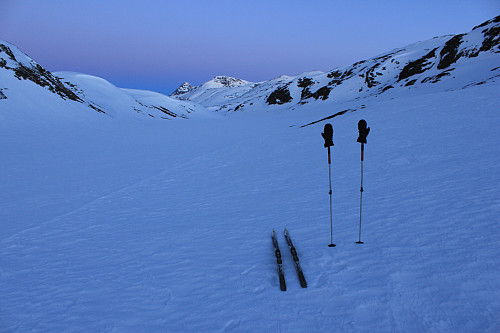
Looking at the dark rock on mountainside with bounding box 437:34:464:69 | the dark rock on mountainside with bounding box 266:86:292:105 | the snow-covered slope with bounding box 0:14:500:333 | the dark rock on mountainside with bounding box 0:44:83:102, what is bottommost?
the snow-covered slope with bounding box 0:14:500:333

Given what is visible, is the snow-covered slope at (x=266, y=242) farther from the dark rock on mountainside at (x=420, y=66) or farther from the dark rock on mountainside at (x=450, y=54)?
the dark rock on mountainside at (x=420, y=66)

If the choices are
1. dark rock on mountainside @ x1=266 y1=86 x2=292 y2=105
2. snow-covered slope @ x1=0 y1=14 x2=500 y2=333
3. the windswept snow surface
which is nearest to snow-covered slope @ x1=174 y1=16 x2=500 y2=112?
dark rock on mountainside @ x1=266 y1=86 x2=292 y2=105

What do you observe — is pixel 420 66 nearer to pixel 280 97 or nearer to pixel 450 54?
pixel 450 54

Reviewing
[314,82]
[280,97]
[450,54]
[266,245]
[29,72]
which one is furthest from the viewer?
[280,97]

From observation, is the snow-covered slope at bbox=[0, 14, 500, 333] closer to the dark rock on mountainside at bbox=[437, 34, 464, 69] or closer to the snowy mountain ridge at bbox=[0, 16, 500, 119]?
the snowy mountain ridge at bbox=[0, 16, 500, 119]

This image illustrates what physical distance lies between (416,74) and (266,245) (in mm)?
86533

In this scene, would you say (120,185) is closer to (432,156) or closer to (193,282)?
(193,282)

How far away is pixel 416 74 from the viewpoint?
244 feet

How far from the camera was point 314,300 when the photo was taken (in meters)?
4.11

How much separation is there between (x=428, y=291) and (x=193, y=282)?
3875 mm

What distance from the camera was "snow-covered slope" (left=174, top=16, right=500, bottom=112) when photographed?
1779 inches

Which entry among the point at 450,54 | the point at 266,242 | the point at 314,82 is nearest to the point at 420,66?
the point at 450,54

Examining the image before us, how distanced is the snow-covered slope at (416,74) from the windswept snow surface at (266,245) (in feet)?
99.1

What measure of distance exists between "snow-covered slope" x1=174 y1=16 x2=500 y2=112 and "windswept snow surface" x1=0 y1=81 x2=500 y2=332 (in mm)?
30205
